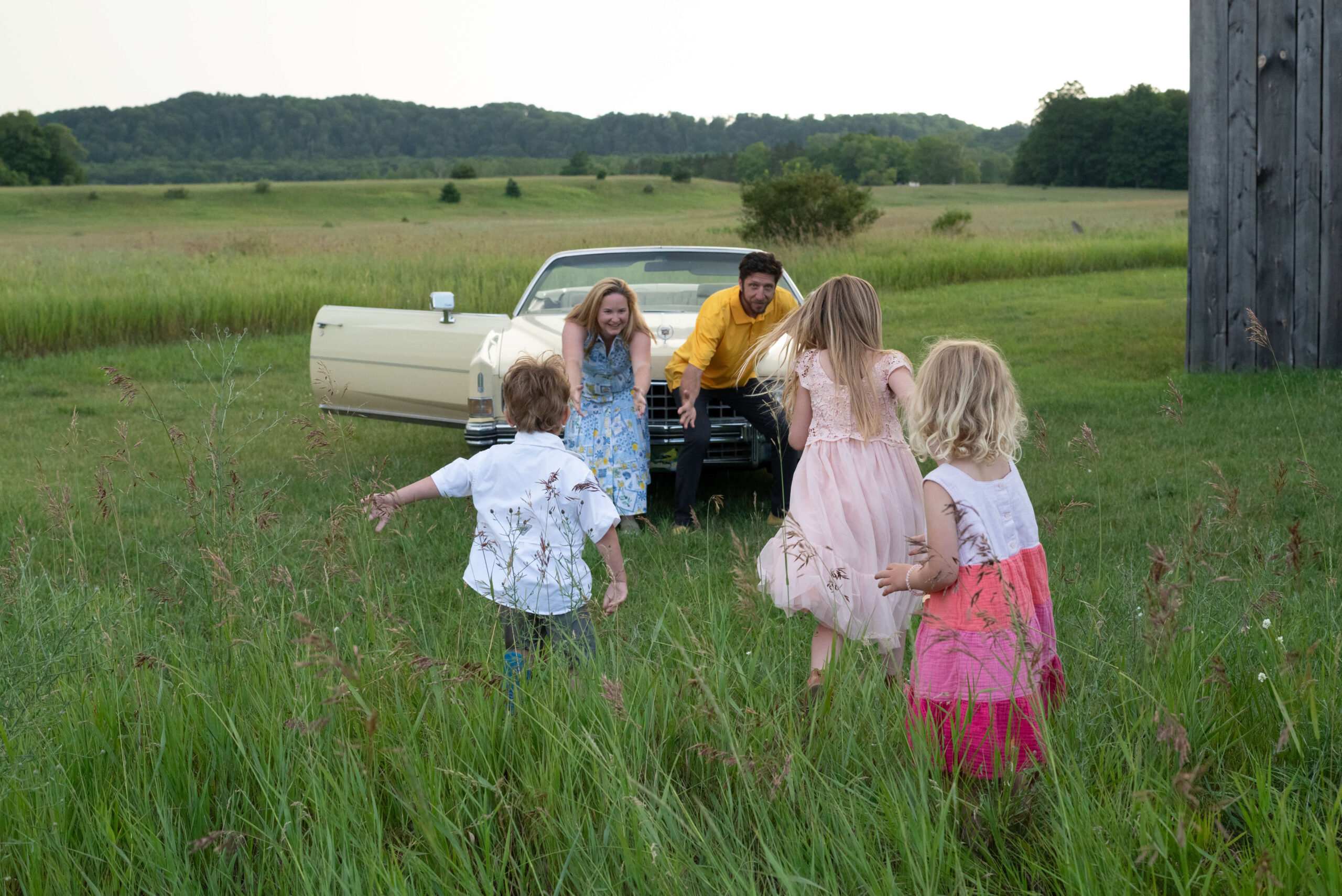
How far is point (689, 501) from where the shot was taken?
223 inches

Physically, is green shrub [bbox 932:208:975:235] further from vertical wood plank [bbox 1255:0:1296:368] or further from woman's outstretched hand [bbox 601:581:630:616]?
woman's outstretched hand [bbox 601:581:630:616]

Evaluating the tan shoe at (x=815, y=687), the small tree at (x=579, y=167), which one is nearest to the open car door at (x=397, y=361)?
the tan shoe at (x=815, y=687)

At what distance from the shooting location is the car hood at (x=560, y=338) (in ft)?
19.3

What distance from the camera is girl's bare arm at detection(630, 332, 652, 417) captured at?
215 inches

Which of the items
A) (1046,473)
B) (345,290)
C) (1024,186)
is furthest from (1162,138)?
(1046,473)

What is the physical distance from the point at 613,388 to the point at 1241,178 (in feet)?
20.6

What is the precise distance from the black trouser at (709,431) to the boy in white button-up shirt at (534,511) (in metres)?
2.34

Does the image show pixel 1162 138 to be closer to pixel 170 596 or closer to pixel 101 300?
pixel 101 300

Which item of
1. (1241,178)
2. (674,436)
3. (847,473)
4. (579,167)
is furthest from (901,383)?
(579,167)

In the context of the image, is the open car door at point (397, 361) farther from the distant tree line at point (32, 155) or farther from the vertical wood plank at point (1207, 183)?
the distant tree line at point (32, 155)

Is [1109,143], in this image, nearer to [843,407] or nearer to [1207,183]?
[1207,183]

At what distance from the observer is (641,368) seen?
5496mm

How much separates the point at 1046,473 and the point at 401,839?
5068 mm

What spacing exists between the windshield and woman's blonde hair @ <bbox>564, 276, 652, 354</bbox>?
1.43 m
